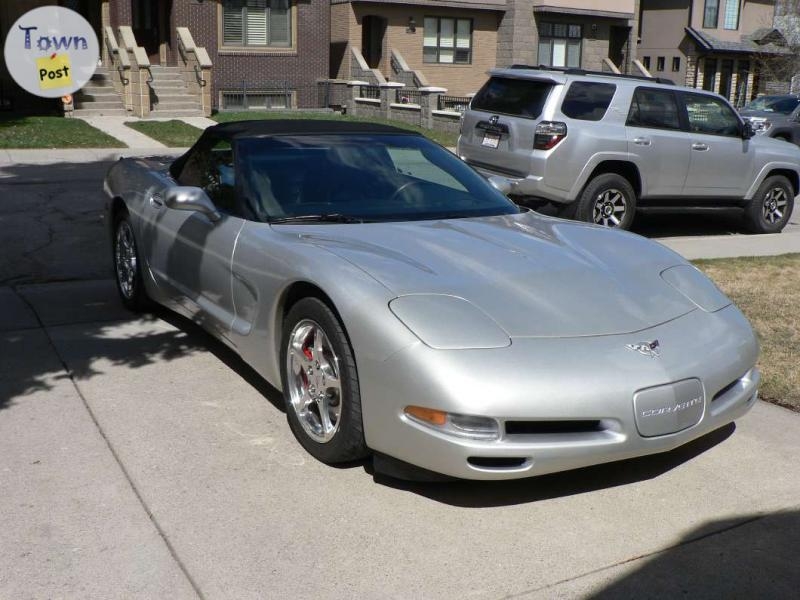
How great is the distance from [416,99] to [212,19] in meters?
→ 5.96

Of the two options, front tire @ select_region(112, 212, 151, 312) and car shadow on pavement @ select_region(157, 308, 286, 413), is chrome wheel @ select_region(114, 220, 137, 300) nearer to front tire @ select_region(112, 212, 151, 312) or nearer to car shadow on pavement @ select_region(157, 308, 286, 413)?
front tire @ select_region(112, 212, 151, 312)

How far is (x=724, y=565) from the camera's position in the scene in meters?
3.62

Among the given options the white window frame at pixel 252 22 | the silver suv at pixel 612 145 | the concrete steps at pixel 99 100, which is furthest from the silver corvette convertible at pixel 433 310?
the white window frame at pixel 252 22

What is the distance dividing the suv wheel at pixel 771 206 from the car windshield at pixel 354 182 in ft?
21.3

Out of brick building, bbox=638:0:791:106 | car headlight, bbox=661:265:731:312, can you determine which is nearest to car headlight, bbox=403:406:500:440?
car headlight, bbox=661:265:731:312

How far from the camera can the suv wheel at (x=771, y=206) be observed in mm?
11328

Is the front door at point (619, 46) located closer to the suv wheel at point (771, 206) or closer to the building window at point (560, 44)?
the building window at point (560, 44)

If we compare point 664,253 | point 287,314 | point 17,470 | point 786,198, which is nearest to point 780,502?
point 664,253

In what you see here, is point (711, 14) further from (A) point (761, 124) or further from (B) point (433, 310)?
(B) point (433, 310)

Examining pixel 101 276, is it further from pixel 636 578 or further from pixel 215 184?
pixel 636 578

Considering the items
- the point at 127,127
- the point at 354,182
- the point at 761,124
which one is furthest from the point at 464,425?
the point at 761,124

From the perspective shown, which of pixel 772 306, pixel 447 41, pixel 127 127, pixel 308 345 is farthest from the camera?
pixel 447 41

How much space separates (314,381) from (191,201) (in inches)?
54.5

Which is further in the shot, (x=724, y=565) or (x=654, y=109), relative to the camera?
(x=654, y=109)
